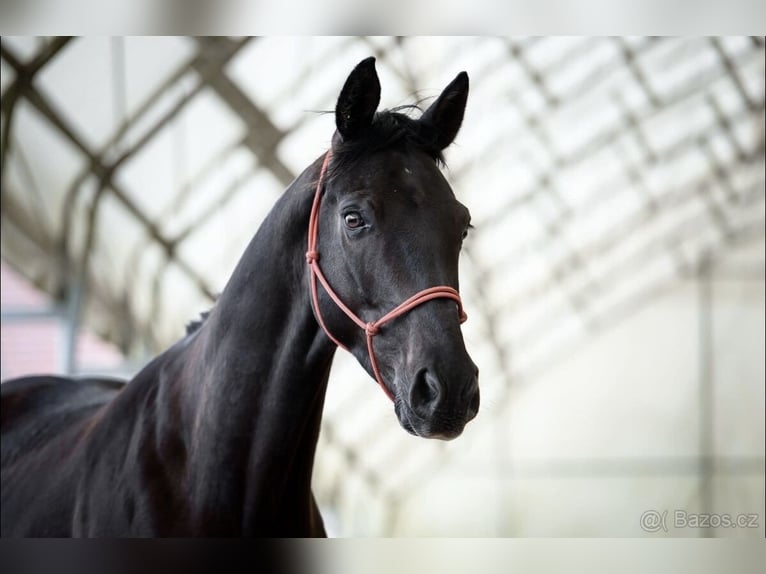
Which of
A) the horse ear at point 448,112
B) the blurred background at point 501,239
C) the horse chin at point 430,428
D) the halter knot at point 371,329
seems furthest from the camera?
the blurred background at point 501,239

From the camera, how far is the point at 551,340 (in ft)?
14.8

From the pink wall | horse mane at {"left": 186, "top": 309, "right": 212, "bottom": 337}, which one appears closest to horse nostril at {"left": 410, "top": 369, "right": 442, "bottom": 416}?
horse mane at {"left": 186, "top": 309, "right": 212, "bottom": 337}

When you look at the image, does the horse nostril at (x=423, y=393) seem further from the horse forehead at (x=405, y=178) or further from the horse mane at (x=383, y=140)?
the horse mane at (x=383, y=140)

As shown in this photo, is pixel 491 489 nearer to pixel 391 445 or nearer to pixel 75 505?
pixel 391 445

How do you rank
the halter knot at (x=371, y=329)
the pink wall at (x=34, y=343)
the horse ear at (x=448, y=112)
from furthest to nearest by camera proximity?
the pink wall at (x=34, y=343)
the horse ear at (x=448, y=112)
the halter knot at (x=371, y=329)

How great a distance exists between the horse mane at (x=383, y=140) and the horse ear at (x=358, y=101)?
0.02m

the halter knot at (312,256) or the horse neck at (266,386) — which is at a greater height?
the halter knot at (312,256)

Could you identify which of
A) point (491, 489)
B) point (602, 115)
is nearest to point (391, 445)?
point (491, 489)

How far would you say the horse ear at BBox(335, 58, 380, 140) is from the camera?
1412 mm

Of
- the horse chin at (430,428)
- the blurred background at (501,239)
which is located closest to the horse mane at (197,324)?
the horse chin at (430,428)

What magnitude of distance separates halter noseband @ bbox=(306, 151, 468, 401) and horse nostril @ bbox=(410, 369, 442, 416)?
122 millimetres

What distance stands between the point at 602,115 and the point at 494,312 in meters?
1.20

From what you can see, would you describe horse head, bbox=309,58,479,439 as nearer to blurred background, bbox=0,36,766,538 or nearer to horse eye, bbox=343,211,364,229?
horse eye, bbox=343,211,364,229

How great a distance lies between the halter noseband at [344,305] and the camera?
132 cm
